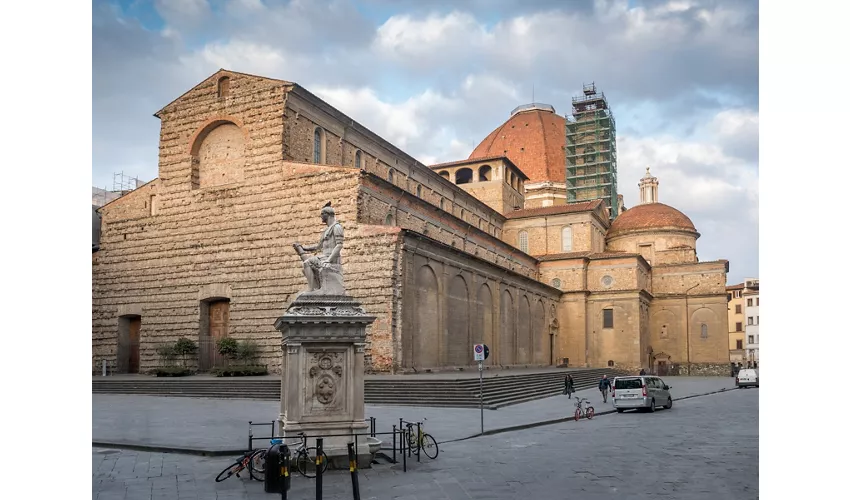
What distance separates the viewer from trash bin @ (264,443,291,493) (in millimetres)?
10125

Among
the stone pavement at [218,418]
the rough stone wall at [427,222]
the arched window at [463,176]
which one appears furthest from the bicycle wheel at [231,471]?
the arched window at [463,176]

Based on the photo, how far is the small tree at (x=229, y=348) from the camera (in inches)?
1361

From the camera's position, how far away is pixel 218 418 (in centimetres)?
2044

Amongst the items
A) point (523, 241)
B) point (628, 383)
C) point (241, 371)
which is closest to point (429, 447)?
point (628, 383)

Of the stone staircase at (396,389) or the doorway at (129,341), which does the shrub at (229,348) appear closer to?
the stone staircase at (396,389)

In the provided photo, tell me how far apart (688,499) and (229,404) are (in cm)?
1882

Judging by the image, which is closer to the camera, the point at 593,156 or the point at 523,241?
the point at 523,241

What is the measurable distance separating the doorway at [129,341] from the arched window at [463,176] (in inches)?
1318

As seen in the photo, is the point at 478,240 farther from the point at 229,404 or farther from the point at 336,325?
the point at 336,325

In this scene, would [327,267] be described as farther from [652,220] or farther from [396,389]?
[652,220]

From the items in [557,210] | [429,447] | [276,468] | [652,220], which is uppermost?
[557,210]

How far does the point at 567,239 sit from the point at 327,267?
51.3 meters

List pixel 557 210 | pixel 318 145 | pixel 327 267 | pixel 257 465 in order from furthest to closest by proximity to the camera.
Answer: pixel 557 210, pixel 318 145, pixel 327 267, pixel 257 465

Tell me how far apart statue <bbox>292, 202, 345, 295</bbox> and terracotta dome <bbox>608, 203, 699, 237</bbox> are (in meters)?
Result: 57.8
